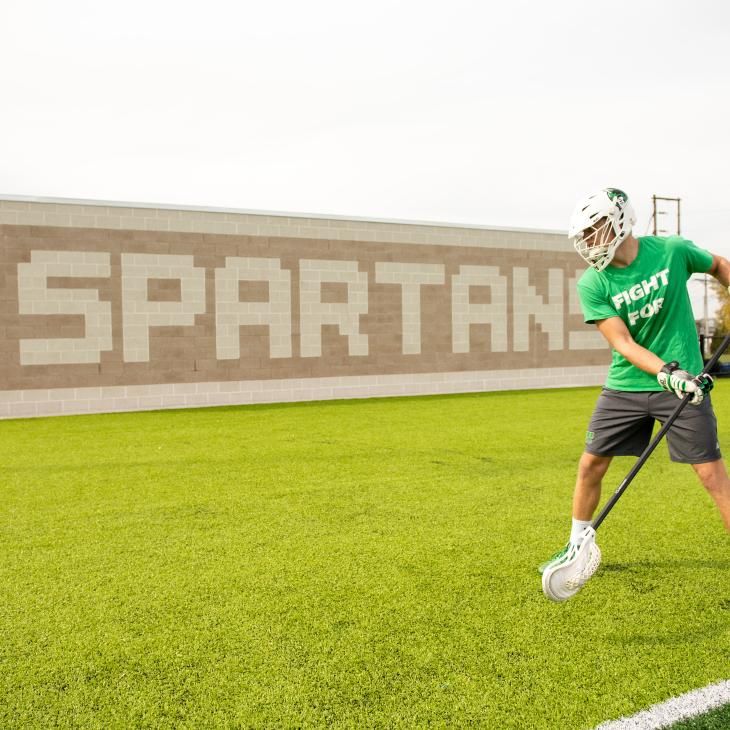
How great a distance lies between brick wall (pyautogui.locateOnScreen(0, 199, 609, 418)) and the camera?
13.3 meters

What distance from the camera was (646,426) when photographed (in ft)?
11.4

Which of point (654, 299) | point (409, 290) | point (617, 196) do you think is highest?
point (617, 196)

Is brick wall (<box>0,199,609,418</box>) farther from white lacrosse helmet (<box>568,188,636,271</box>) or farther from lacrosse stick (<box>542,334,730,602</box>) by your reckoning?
lacrosse stick (<box>542,334,730,602</box>)

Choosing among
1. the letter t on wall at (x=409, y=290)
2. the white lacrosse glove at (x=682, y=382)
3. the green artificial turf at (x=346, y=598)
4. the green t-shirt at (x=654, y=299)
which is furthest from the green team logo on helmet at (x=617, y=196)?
the letter t on wall at (x=409, y=290)

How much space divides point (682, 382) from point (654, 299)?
0.49m

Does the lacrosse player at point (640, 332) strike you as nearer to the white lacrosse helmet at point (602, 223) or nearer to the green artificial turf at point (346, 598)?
the white lacrosse helmet at point (602, 223)

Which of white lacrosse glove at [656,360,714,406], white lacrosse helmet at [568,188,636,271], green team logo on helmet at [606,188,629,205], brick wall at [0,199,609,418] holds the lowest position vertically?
brick wall at [0,199,609,418]

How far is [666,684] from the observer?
254 centimetres

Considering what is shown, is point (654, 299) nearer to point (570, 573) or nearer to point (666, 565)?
point (570, 573)

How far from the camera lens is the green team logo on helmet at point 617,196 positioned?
323cm

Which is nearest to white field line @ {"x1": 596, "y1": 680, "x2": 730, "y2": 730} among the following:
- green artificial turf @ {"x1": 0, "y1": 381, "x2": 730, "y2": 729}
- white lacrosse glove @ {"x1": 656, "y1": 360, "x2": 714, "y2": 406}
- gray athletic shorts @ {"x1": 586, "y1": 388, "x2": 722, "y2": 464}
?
green artificial turf @ {"x1": 0, "y1": 381, "x2": 730, "y2": 729}

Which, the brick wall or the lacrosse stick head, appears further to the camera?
the brick wall

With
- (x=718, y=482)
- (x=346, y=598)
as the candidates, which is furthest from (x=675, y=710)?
(x=346, y=598)

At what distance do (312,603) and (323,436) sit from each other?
5.98 metres
